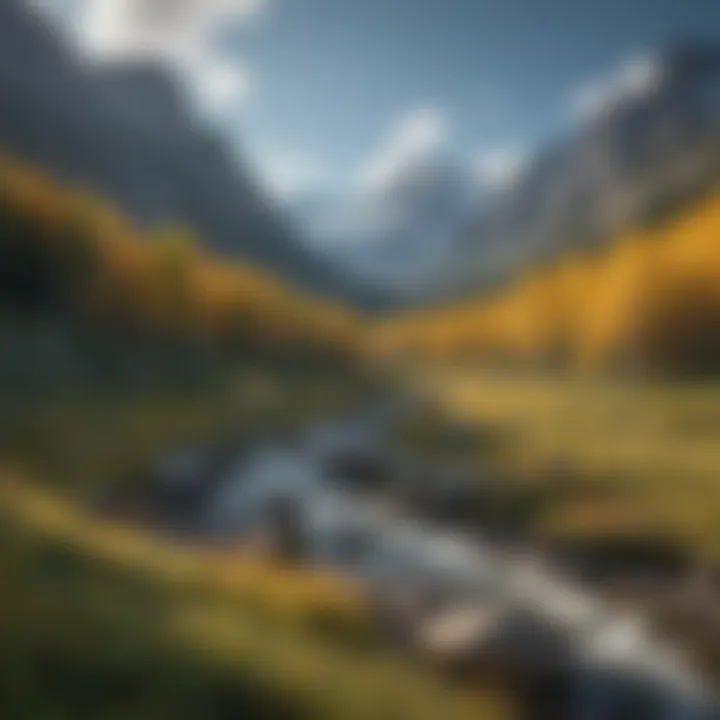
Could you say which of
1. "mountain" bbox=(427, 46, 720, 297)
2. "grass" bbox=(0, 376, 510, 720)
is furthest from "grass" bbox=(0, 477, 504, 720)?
"mountain" bbox=(427, 46, 720, 297)

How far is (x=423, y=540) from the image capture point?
11.0 ft

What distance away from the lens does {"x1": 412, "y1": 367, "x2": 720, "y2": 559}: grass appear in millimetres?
2807

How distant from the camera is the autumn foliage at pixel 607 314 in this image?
3.01 metres

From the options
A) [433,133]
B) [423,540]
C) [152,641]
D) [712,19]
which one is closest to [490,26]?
[433,133]

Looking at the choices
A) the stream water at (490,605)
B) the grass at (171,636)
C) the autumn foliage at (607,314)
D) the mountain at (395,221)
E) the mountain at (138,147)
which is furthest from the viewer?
the mountain at (395,221)

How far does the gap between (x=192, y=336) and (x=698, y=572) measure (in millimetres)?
2088

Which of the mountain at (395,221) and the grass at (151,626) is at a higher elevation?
the mountain at (395,221)

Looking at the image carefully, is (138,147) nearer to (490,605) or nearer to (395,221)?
(395,221)

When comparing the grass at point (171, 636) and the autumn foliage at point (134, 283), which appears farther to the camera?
the autumn foliage at point (134, 283)

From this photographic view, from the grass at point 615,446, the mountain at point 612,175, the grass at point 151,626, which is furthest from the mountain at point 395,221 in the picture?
the grass at point 151,626

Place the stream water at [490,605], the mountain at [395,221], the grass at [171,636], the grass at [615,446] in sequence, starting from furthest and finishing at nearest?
the mountain at [395,221], the grass at [615,446], the stream water at [490,605], the grass at [171,636]

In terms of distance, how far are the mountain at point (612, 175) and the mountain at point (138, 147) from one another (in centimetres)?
66

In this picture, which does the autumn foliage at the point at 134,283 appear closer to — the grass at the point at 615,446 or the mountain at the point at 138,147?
the mountain at the point at 138,147

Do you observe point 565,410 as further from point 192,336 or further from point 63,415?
point 63,415
